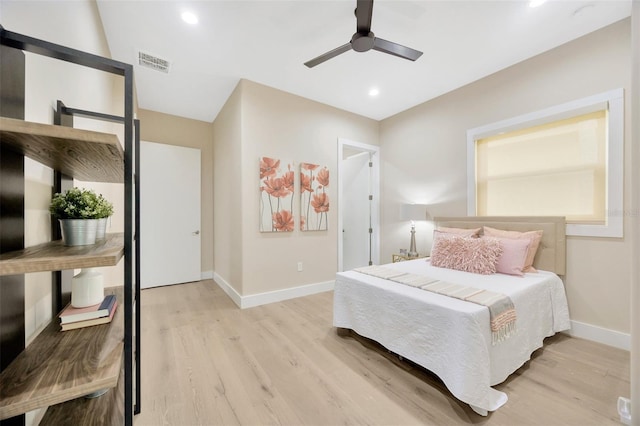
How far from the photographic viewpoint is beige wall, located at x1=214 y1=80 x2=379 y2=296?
3195mm

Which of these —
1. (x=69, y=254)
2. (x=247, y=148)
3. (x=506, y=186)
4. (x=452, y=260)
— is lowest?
(x=452, y=260)

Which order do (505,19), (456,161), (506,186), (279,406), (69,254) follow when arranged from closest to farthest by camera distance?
(69,254) → (279,406) → (505,19) → (506,186) → (456,161)

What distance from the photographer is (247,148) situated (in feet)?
10.5

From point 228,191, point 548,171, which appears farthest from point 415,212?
point 228,191

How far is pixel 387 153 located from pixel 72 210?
419 cm

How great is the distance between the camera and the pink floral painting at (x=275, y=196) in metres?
3.30

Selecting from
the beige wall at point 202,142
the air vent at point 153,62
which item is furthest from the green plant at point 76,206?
the beige wall at point 202,142

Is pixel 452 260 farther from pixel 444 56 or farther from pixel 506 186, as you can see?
pixel 444 56

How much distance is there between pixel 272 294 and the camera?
333cm

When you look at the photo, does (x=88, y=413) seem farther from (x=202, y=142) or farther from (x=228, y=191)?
(x=202, y=142)

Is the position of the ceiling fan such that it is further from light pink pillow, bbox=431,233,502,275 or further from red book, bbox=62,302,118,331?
red book, bbox=62,302,118,331

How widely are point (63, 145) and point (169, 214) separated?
12.2ft

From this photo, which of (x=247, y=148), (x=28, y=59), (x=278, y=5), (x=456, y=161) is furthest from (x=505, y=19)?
(x=28, y=59)

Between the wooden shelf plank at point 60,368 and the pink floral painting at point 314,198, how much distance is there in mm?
2701
